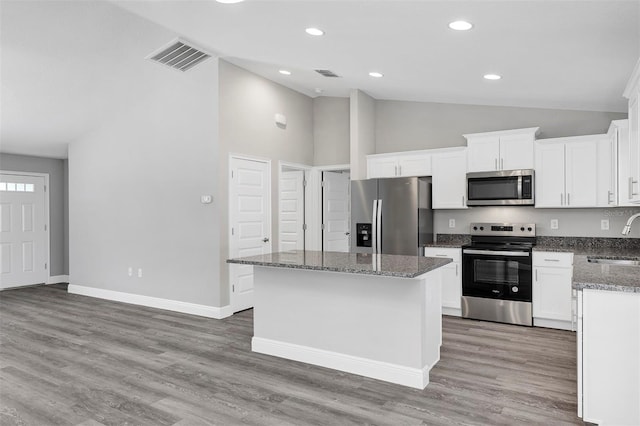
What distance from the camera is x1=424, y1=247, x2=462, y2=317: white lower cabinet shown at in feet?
17.0

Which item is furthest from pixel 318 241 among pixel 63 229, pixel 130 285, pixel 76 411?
pixel 63 229

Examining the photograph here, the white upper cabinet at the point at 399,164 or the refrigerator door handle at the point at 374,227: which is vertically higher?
the white upper cabinet at the point at 399,164

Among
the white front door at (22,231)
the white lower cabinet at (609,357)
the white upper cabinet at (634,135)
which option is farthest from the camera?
the white front door at (22,231)

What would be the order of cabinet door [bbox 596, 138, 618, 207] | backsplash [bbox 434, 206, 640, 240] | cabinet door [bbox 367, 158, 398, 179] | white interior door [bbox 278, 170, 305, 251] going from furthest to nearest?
white interior door [bbox 278, 170, 305, 251], cabinet door [bbox 367, 158, 398, 179], backsplash [bbox 434, 206, 640, 240], cabinet door [bbox 596, 138, 618, 207]

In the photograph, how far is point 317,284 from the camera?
146 inches

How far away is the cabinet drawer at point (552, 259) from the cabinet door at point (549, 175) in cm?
61

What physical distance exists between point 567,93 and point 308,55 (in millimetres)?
2664

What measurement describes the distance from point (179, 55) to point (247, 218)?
212 centimetres

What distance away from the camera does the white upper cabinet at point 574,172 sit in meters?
4.64

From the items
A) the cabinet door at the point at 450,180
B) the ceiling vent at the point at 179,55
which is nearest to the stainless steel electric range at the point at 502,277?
the cabinet door at the point at 450,180

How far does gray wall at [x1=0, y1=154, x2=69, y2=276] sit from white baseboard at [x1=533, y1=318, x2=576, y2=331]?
8.21m

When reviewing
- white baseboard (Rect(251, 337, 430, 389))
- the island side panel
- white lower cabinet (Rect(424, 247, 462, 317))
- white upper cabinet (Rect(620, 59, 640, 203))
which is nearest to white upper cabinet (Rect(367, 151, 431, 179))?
white lower cabinet (Rect(424, 247, 462, 317))

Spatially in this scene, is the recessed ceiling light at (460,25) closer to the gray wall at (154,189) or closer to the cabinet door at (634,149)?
the cabinet door at (634,149)

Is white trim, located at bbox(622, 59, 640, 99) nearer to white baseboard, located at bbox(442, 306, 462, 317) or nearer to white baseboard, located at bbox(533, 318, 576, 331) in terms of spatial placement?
white baseboard, located at bbox(533, 318, 576, 331)
